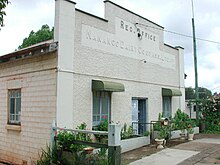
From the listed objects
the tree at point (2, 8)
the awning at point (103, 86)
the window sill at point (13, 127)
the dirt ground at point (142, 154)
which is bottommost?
the dirt ground at point (142, 154)

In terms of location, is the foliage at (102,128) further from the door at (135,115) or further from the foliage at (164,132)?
the foliage at (164,132)

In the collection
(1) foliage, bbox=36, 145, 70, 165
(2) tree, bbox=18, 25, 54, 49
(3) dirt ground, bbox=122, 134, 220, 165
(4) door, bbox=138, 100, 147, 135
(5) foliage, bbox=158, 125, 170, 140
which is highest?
(2) tree, bbox=18, 25, 54, 49

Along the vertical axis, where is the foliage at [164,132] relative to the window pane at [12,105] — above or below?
below

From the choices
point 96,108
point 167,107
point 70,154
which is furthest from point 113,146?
point 167,107

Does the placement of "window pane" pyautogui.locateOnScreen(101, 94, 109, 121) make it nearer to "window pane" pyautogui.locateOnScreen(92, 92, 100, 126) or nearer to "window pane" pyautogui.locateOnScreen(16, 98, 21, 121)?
"window pane" pyautogui.locateOnScreen(92, 92, 100, 126)

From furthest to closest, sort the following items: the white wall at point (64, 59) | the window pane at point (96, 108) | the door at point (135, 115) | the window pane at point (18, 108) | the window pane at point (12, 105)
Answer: the door at point (135, 115)
the window pane at point (12, 105)
the window pane at point (18, 108)
the window pane at point (96, 108)
the white wall at point (64, 59)


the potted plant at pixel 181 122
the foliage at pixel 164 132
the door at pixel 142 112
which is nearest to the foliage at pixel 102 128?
the foliage at pixel 164 132

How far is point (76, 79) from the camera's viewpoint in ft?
29.8

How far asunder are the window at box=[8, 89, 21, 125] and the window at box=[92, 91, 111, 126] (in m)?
2.91

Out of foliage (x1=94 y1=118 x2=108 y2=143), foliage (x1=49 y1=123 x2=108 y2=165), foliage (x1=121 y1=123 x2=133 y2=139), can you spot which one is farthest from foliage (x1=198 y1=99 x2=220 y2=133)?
foliage (x1=49 y1=123 x2=108 y2=165)

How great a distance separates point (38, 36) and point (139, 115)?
17.2 metres

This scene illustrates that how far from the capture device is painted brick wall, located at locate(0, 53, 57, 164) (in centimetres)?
860

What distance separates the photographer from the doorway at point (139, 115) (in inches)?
476

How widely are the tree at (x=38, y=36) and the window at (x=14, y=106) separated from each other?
15.7 m
